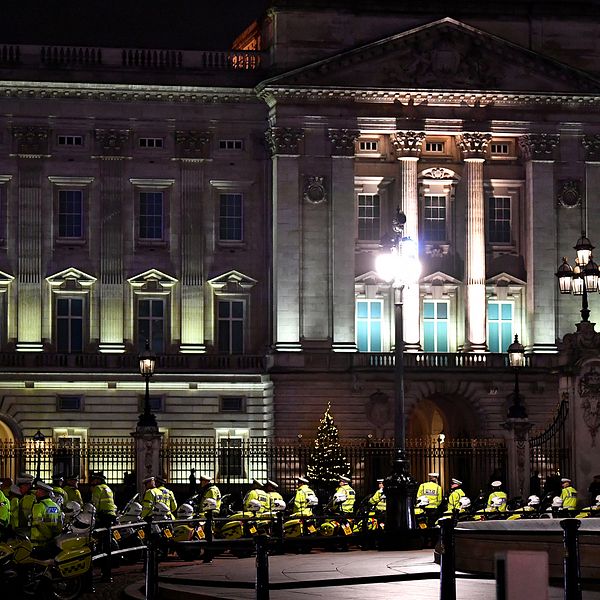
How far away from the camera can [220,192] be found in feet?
243

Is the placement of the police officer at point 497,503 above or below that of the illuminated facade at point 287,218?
below

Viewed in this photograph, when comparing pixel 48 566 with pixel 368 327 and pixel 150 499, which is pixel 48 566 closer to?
pixel 150 499

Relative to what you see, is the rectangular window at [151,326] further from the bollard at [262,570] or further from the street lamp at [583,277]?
the bollard at [262,570]

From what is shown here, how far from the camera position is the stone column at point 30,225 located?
7194cm

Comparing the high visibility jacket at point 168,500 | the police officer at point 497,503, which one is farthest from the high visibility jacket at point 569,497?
the high visibility jacket at point 168,500

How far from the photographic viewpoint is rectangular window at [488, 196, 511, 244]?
75.4m

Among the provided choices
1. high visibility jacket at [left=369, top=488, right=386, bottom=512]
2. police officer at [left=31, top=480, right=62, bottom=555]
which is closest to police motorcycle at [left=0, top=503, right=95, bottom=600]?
police officer at [left=31, top=480, right=62, bottom=555]

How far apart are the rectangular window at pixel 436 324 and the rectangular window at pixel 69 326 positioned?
44.2 ft

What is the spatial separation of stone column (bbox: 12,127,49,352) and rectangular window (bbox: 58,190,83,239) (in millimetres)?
868

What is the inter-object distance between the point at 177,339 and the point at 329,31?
13329mm

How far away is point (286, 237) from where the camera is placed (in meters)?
72.3

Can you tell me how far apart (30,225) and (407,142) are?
1490cm

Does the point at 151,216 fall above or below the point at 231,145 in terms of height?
below

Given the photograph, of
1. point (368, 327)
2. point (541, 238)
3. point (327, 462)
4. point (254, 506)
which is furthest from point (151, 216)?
point (254, 506)
